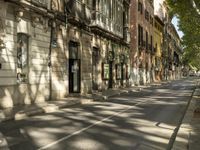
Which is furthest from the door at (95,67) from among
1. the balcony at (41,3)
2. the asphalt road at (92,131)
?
the asphalt road at (92,131)

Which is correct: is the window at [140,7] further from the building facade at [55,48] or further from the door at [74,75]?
the door at [74,75]

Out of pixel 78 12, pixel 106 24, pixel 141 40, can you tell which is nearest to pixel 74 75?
pixel 78 12

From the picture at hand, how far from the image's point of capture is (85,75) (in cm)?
3316

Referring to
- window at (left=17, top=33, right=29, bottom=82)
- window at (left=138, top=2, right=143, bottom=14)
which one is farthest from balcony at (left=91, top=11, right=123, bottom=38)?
window at (left=138, top=2, right=143, bottom=14)

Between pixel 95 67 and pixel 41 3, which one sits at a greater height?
pixel 41 3

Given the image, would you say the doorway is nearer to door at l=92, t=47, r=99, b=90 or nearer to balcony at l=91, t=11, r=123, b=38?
balcony at l=91, t=11, r=123, b=38

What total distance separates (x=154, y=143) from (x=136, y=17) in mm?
45885

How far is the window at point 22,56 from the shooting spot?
2158cm

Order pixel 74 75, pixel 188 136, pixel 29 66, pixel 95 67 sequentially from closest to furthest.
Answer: pixel 188 136 → pixel 29 66 → pixel 74 75 → pixel 95 67

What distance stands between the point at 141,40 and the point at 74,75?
3074cm

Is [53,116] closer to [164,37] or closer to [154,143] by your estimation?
[154,143]

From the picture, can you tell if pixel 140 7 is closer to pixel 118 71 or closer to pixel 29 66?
pixel 118 71

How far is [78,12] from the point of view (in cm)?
3044

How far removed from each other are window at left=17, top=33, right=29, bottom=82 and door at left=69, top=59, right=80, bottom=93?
26.8 ft
